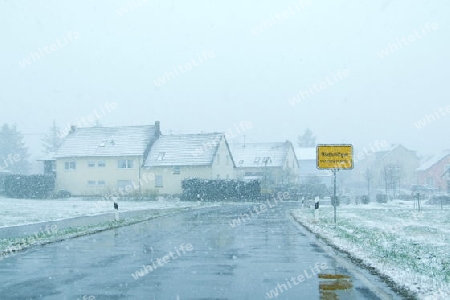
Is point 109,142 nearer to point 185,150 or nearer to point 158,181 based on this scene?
point 158,181

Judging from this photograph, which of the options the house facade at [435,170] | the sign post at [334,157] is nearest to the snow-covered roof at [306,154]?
the house facade at [435,170]

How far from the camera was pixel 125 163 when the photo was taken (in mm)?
52156

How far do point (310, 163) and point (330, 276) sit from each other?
89.7 m

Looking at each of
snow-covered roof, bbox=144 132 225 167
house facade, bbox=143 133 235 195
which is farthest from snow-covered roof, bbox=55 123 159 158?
house facade, bbox=143 133 235 195

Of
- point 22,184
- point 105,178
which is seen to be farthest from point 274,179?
point 22,184

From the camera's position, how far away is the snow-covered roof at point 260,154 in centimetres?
7205

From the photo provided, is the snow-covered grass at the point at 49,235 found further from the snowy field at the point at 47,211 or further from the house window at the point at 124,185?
the house window at the point at 124,185

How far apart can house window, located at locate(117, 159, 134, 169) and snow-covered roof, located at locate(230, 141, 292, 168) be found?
22.9m

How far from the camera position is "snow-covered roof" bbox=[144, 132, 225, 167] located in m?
49.8

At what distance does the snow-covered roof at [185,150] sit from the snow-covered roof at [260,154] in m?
19.1

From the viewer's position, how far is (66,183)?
2121 inches

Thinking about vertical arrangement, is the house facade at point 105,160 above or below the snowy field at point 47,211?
above

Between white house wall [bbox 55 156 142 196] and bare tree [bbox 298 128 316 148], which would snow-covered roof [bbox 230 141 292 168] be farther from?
bare tree [bbox 298 128 316 148]

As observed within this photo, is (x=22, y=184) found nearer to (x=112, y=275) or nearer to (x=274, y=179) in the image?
(x=274, y=179)
